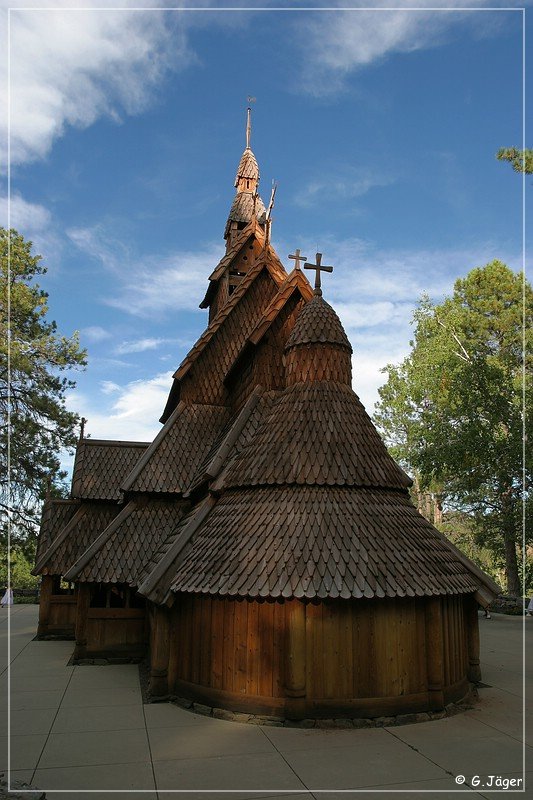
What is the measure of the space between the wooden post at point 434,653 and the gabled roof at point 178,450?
6293 mm

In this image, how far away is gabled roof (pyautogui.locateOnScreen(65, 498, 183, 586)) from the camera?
459 inches

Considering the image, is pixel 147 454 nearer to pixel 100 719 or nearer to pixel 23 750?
pixel 100 719

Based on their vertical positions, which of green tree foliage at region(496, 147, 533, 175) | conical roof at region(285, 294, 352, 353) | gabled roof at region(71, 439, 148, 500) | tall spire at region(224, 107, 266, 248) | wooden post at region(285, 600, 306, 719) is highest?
tall spire at region(224, 107, 266, 248)

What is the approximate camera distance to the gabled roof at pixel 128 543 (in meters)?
11.7

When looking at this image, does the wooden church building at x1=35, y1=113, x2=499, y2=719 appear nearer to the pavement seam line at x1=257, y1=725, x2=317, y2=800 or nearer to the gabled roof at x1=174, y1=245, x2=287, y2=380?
the pavement seam line at x1=257, y1=725, x2=317, y2=800

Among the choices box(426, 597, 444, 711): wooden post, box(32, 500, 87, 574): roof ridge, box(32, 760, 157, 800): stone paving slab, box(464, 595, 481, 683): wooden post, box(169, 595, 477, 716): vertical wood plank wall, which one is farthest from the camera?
box(32, 500, 87, 574): roof ridge

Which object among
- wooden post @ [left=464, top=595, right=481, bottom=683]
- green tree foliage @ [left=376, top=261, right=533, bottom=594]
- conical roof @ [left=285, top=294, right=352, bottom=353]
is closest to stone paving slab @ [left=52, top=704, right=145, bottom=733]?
wooden post @ [left=464, top=595, right=481, bottom=683]

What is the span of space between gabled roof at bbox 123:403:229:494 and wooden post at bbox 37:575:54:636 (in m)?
5.20

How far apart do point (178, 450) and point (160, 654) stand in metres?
5.22

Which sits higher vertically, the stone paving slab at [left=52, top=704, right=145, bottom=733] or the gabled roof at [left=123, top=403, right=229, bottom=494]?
the gabled roof at [left=123, top=403, right=229, bottom=494]

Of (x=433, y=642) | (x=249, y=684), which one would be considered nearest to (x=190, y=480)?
(x=249, y=684)

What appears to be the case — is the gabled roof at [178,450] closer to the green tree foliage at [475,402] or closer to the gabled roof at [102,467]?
the gabled roof at [102,467]

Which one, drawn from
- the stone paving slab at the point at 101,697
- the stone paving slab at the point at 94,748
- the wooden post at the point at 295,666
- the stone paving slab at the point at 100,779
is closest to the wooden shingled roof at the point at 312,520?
the wooden post at the point at 295,666

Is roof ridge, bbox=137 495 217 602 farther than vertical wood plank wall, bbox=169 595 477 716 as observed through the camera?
Yes
